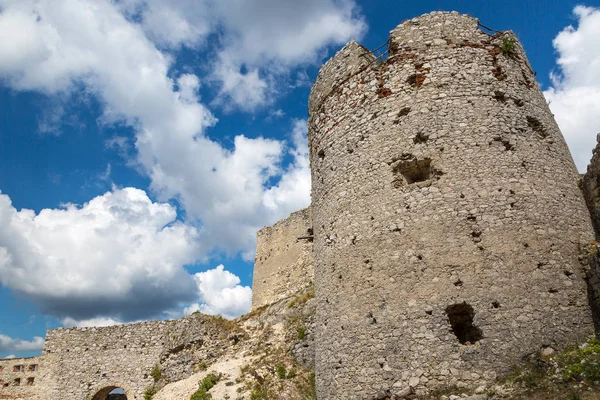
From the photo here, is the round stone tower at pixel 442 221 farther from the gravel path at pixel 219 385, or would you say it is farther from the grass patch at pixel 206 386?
the grass patch at pixel 206 386

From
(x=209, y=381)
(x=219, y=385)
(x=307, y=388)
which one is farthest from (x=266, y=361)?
(x=307, y=388)

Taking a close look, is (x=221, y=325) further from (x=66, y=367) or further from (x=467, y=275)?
(x=467, y=275)

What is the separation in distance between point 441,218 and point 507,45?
4.60m

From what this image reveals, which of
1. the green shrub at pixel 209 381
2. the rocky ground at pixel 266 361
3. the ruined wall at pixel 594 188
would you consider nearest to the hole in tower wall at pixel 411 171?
the ruined wall at pixel 594 188

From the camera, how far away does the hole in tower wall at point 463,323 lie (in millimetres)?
6992

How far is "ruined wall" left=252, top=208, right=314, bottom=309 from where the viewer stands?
78.6 ft

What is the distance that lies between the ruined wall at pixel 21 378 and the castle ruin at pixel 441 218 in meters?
17.1

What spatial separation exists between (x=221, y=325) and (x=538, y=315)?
524 inches

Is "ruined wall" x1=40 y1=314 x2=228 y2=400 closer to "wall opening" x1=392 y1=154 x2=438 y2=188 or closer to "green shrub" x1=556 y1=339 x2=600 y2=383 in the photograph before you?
"wall opening" x1=392 y1=154 x2=438 y2=188

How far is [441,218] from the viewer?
7684mm

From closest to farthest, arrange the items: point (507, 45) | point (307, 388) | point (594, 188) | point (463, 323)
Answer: point (463, 323) → point (594, 188) → point (507, 45) → point (307, 388)

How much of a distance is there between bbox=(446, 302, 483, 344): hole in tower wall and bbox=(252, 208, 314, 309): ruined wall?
51.6ft

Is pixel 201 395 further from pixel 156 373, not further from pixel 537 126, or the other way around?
pixel 537 126

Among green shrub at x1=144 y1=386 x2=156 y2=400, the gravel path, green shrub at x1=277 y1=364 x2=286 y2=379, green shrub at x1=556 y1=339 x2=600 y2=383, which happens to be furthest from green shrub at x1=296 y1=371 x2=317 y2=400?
green shrub at x1=144 y1=386 x2=156 y2=400
